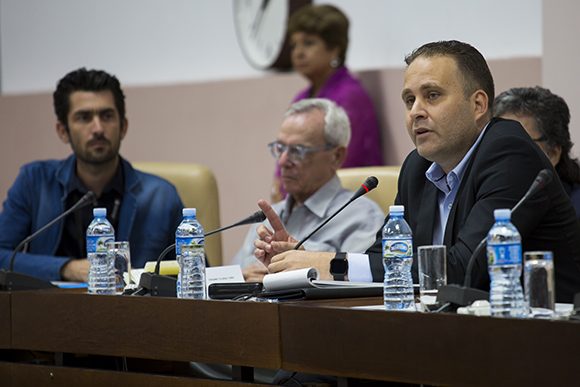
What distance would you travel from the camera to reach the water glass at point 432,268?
2648 mm

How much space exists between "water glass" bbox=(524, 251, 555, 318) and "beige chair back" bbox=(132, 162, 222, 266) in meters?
2.35

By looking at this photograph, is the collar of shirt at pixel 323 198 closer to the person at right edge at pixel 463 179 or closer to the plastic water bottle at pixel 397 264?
the person at right edge at pixel 463 179

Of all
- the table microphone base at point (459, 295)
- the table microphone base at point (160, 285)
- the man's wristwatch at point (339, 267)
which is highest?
the man's wristwatch at point (339, 267)

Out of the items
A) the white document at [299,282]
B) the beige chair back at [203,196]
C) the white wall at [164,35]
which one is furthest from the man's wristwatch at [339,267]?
the white wall at [164,35]

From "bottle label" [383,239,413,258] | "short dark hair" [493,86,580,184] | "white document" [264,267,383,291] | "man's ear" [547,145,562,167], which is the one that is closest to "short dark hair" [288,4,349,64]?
"short dark hair" [493,86,580,184]

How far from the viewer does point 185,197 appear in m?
4.68

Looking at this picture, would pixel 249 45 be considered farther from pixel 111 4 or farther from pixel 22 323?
pixel 22 323

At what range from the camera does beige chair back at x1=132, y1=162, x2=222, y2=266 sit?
4629 millimetres

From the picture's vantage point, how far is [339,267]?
3.11m

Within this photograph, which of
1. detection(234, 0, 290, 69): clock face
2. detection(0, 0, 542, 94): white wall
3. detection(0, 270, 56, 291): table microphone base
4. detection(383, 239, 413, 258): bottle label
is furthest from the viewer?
detection(234, 0, 290, 69): clock face

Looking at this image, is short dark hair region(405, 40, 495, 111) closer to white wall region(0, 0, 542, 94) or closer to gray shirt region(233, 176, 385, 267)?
gray shirt region(233, 176, 385, 267)

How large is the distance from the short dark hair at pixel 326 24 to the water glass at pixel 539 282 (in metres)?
3.38

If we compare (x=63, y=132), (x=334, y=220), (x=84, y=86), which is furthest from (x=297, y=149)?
(x=63, y=132)

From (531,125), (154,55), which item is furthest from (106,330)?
(154,55)
